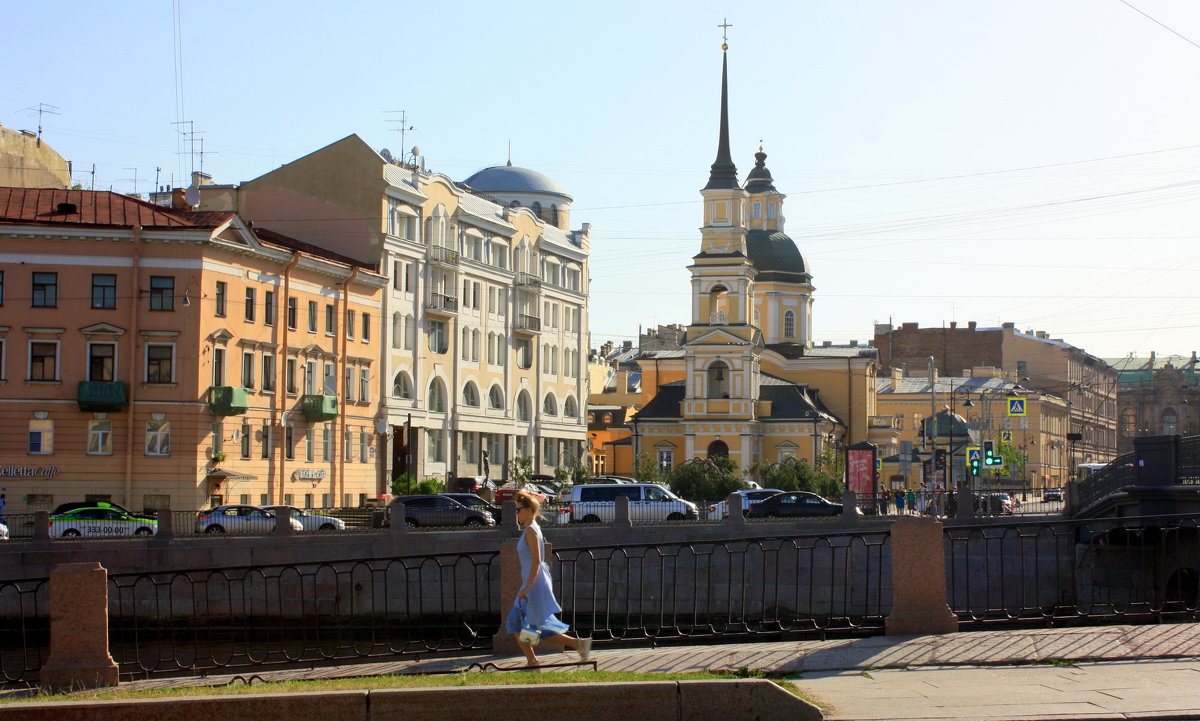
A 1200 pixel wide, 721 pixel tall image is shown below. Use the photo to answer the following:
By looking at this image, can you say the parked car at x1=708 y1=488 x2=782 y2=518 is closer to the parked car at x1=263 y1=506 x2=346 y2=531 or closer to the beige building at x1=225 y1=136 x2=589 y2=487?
the parked car at x1=263 y1=506 x2=346 y2=531

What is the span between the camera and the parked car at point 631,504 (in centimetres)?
4850

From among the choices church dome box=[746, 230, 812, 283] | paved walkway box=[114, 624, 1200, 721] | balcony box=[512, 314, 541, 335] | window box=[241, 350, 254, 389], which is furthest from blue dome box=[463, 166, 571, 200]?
paved walkway box=[114, 624, 1200, 721]

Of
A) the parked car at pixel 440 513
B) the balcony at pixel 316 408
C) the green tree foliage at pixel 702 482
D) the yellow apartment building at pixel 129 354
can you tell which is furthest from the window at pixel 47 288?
the green tree foliage at pixel 702 482

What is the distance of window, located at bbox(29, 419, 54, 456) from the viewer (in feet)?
162

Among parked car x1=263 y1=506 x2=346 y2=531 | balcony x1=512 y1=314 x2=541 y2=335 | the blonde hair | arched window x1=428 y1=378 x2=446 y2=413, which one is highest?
balcony x1=512 y1=314 x2=541 y2=335

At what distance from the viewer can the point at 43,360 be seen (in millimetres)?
49688

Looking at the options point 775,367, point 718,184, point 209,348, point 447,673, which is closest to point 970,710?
point 447,673

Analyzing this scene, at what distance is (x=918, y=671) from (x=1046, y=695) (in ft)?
5.15

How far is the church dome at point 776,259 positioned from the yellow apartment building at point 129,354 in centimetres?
6140

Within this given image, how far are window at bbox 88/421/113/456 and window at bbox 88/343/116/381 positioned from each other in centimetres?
160

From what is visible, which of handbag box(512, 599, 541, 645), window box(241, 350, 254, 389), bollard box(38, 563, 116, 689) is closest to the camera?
handbag box(512, 599, 541, 645)

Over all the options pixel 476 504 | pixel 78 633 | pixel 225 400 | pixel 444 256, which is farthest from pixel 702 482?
pixel 78 633

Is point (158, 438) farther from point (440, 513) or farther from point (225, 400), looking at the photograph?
point (440, 513)

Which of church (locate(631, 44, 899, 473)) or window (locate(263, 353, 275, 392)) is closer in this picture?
window (locate(263, 353, 275, 392))
